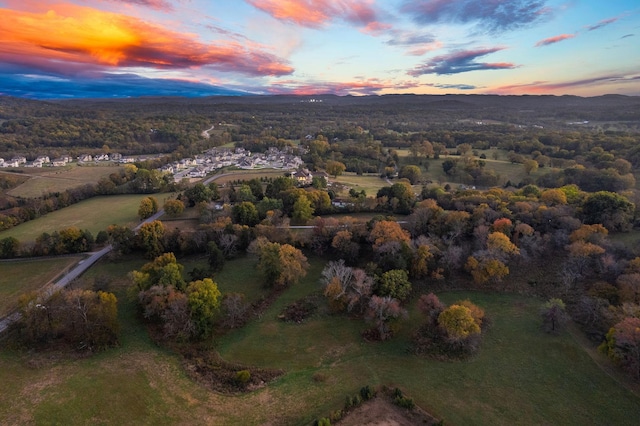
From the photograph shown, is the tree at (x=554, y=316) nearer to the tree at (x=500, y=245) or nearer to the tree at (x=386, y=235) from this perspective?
the tree at (x=500, y=245)

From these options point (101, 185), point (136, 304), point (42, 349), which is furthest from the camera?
point (101, 185)

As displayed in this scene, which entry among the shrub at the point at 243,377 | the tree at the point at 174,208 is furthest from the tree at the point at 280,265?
the tree at the point at 174,208

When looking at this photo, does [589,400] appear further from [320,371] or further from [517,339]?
[320,371]

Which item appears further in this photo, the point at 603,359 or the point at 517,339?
the point at 517,339

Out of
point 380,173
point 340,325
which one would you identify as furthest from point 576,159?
point 340,325

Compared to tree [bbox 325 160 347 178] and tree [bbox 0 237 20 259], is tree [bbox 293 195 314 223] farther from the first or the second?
tree [bbox 0 237 20 259]

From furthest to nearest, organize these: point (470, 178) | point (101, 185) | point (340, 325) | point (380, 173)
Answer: point (380, 173)
point (470, 178)
point (101, 185)
point (340, 325)
